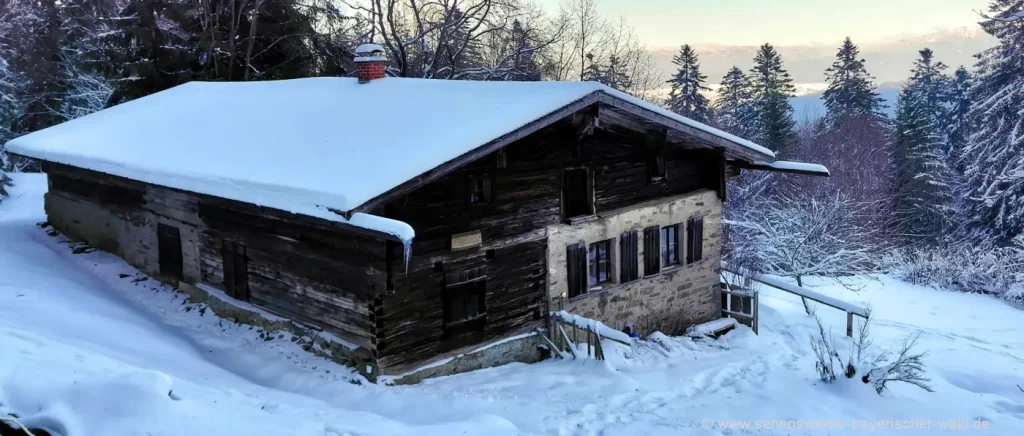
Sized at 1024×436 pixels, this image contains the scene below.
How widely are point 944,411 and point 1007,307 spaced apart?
46.2ft

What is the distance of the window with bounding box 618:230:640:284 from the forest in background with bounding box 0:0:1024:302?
6.67m

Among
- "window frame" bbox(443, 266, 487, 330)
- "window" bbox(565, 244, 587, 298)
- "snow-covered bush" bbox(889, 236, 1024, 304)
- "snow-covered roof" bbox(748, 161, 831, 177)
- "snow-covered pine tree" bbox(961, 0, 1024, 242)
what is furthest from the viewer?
"snow-covered pine tree" bbox(961, 0, 1024, 242)

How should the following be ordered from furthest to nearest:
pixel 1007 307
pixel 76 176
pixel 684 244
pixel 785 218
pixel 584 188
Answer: pixel 785 218, pixel 1007 307, pixel 76 176, pixel 684 244, pixel 584 188

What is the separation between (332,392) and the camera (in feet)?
32.5

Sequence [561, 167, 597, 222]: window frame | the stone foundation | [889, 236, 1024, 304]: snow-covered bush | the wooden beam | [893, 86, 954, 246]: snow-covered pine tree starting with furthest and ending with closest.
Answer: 1. [893, 86, 954, 246]: snow-covered pine tree
2. [889, 236, 1024, 304]: snow-covered bush
3. [561, 167, 597, 222]: window frame
4. the stone foundation
5. the wooden beam

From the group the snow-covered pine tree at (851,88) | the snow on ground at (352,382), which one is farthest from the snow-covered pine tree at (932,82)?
the snow on ground at (352,382)

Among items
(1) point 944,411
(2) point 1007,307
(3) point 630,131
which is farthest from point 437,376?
(2) point 1007,307

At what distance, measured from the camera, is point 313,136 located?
12539 mm

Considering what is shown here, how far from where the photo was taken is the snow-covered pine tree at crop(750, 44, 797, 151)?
4606 cm

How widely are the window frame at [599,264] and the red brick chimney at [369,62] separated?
21.1 ft

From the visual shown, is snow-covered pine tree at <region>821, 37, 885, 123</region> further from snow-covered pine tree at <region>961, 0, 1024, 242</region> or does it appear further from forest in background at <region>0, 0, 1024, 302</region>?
snow-covered pine tree at <region>961, 0, 1024, 242</region>

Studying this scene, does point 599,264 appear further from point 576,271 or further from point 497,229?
point 497,229

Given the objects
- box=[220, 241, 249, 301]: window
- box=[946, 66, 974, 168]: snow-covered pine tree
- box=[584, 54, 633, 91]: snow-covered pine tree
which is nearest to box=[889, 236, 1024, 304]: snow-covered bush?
box=[946, 66, 974, 168]: snow-covered pine tree

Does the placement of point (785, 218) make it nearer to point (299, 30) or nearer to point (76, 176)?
point (299, 30)
